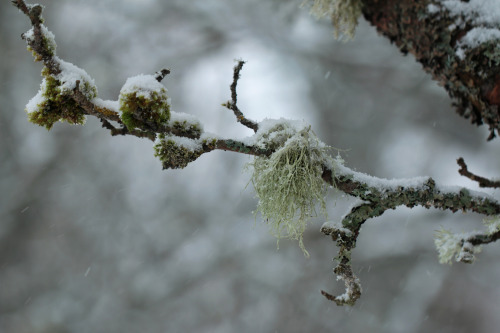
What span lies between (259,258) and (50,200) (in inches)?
119

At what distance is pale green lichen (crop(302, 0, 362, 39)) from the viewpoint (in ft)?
2.80

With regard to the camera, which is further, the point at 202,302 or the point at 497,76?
the point at 202,302

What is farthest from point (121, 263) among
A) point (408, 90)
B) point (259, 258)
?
point (408, 90)

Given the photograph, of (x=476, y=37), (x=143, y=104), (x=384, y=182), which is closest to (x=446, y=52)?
(x=476, y=37)

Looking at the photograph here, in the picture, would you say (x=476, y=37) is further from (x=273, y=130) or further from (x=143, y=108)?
(x=143, y=108)

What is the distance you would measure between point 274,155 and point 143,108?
38 centimetres

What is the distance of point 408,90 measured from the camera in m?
5.40

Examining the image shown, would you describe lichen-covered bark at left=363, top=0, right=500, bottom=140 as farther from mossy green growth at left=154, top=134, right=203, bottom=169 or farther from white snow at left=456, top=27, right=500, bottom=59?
mossy green growth at left=154, top=134, right=203, bottom=169

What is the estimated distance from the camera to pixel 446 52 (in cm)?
78

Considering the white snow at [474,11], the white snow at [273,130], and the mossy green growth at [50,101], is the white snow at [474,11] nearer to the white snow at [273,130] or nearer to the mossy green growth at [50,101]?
the white snow at [273,130]

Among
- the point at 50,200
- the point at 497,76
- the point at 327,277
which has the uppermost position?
the point at 50,200

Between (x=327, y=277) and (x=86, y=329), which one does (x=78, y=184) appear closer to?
(x=86, y=329)

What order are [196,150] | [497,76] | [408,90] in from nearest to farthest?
[497,76] → [196,150] → [408,90]

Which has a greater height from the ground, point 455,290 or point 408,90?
point 408,90
